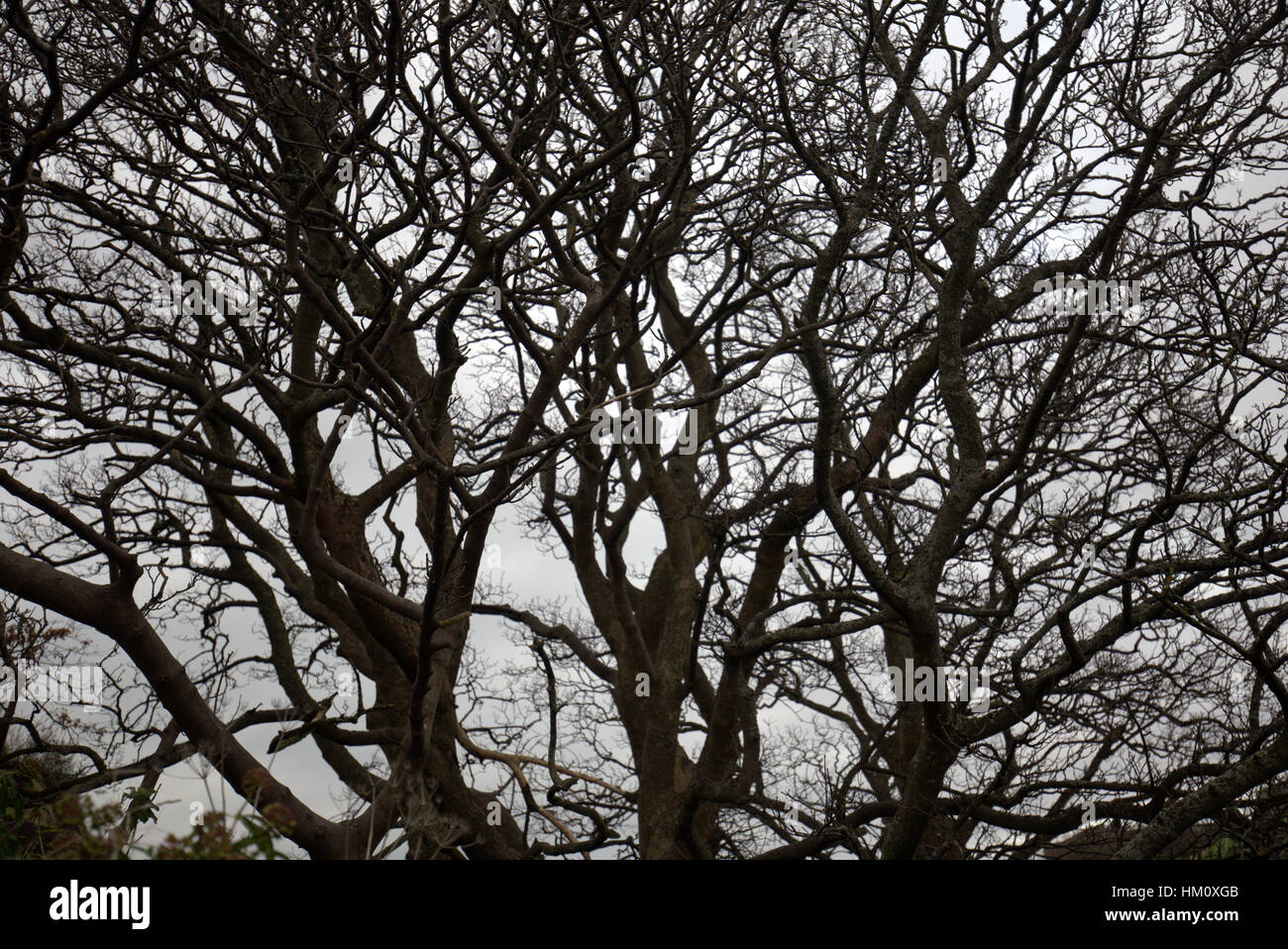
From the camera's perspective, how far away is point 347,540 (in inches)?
307

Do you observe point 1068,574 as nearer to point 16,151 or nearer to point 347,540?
point 347,540

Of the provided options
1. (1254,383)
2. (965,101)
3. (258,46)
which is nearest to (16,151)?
(258,46)

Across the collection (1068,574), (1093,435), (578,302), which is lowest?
(1068,574)
